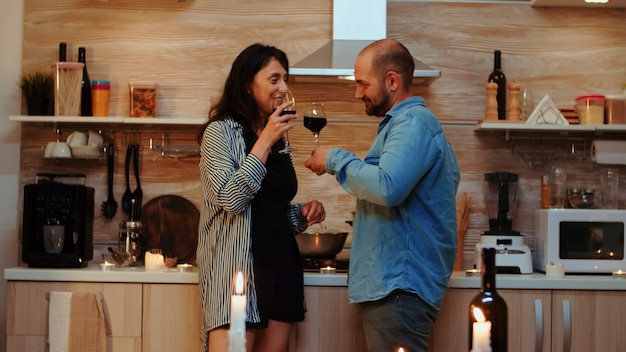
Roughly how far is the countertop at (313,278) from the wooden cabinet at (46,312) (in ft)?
0.09

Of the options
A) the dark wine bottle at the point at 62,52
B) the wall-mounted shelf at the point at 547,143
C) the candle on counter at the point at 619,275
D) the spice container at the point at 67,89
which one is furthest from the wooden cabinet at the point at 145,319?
the candle on counter at the point at 619,275

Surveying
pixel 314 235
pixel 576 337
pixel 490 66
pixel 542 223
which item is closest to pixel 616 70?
pixel 490 66

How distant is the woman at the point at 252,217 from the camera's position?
267 cm

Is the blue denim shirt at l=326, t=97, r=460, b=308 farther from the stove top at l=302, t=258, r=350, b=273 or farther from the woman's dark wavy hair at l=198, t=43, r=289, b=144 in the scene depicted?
the stove top at l=302, t=258, r=350, b=273

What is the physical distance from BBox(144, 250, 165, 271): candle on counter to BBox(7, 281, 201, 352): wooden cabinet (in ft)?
0.36

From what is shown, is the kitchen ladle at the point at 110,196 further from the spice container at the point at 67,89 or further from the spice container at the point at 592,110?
the spice container at the point at 592,110

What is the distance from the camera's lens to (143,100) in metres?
3.89

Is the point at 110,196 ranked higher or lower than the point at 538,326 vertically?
higher

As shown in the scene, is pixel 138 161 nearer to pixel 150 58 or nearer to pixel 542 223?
pixel 150 58

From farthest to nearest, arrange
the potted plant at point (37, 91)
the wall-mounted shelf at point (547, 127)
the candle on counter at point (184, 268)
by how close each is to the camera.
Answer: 1. the potted plant at point (37, 91)
2. the wall-mounted shelf at point (547, 127)
3. the candle on counter at point (184, 268)

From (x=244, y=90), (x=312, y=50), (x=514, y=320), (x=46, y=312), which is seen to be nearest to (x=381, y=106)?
(x=244, y=90)

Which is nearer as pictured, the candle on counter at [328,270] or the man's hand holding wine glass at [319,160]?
the man's hand holding wine glass at [319,160]

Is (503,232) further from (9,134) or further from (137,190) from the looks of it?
(9,134)

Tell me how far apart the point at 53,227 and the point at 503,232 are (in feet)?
6.16
